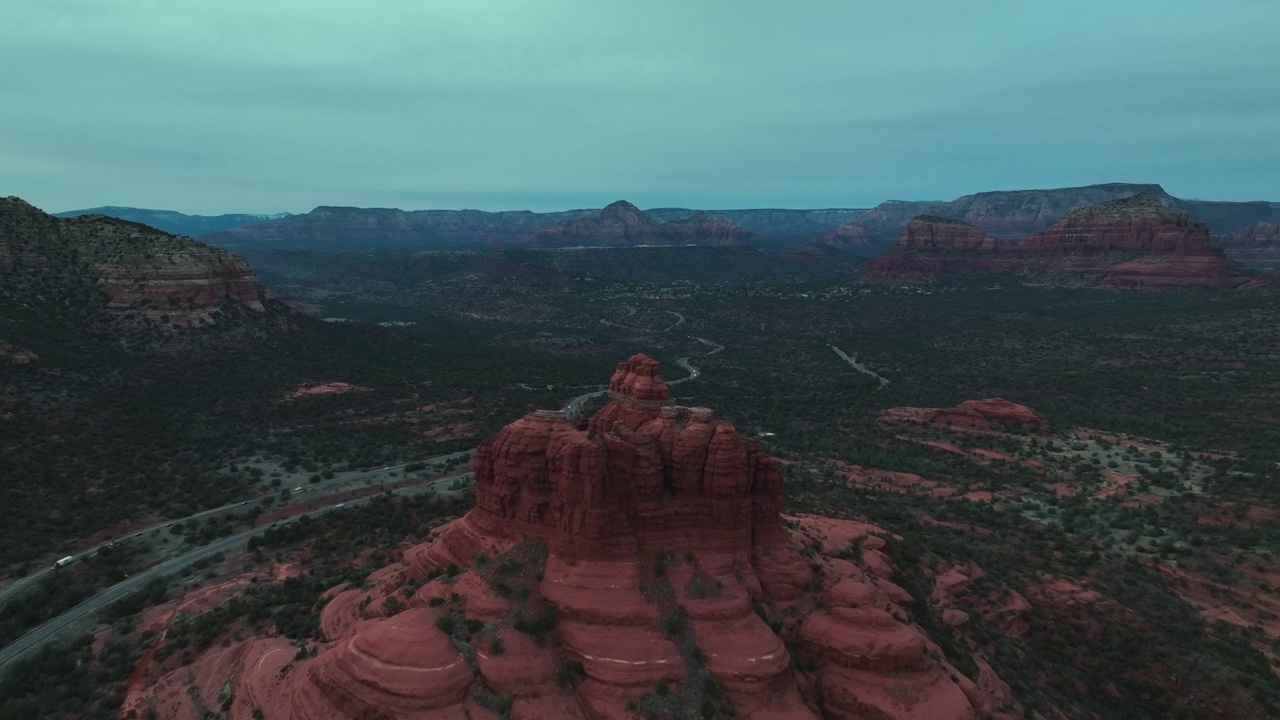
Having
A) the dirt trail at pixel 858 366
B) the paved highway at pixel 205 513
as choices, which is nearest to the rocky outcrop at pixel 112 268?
the paved highway at pixel 205 513

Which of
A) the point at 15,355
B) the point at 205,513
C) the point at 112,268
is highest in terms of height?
the point at 112,268

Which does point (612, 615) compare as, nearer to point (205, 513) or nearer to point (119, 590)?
point (119, 590)

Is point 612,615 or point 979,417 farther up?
point 612,615

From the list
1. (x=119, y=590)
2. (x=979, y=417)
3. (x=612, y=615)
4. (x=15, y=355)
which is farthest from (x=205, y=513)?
(x=979, y=417)

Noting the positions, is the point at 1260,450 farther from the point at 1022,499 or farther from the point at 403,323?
the point at 403,323

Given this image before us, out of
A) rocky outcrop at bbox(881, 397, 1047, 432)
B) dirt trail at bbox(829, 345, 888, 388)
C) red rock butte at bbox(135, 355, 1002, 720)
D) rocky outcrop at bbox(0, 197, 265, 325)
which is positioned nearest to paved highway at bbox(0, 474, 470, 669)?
red rock butte at bbox(135, 355, 1002, 720)

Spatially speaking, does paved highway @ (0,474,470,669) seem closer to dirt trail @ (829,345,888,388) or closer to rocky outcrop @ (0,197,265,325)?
rocky outcrop @ (0,197,265,325)

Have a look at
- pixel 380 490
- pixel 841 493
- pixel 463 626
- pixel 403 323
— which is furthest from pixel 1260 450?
pixel 403 323
